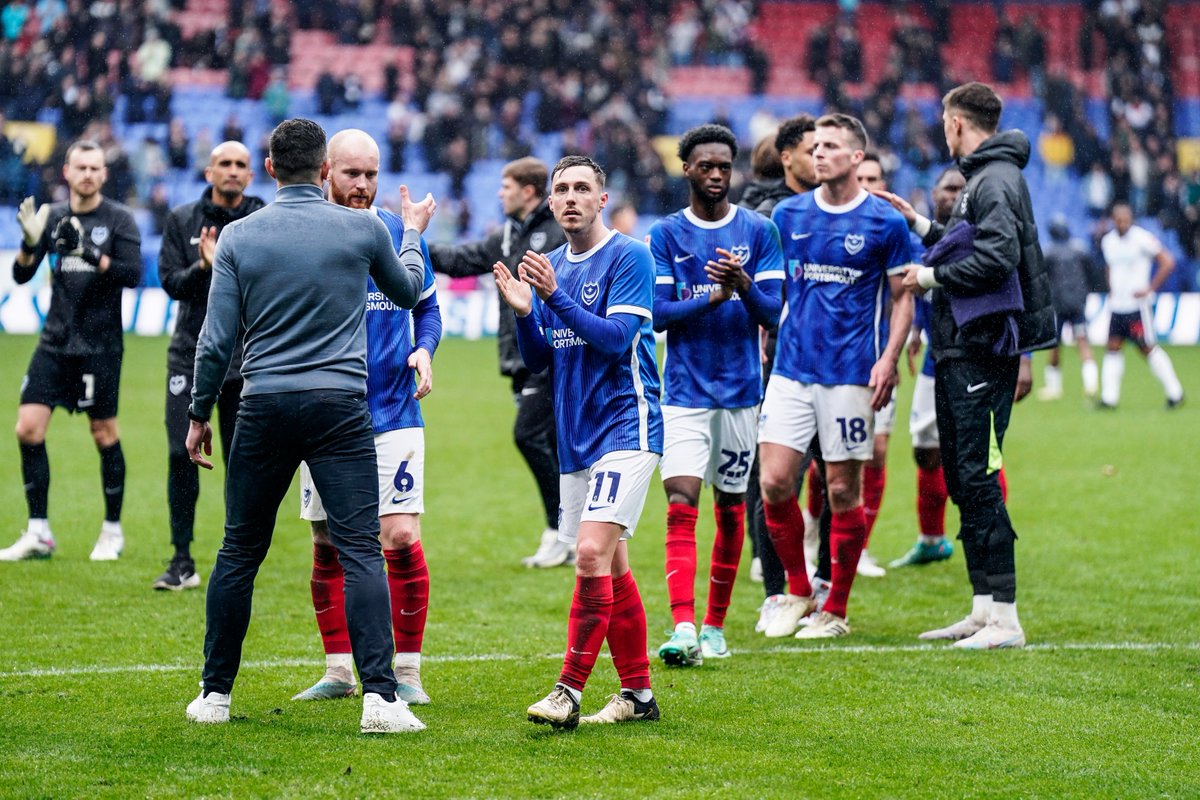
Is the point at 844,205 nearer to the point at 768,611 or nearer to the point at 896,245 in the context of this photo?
the point at 896,245

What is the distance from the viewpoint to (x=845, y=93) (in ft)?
112

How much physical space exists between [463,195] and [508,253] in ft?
71.3

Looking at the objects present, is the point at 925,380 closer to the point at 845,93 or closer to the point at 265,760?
the point at 265,760

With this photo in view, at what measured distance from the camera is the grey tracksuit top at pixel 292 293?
526 centimetres

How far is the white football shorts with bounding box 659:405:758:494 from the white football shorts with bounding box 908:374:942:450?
2682mm

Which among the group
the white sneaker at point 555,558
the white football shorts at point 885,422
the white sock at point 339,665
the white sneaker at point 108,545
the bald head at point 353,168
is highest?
the bald head at point 353,168

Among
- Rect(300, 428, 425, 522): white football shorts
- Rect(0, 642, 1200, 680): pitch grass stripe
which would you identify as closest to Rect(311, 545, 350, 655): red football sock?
Rect(300, 428, 425, 522): white football shorts

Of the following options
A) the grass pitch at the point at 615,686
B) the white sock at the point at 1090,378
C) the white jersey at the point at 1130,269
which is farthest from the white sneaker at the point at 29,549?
the white sock at the point at 1090,378

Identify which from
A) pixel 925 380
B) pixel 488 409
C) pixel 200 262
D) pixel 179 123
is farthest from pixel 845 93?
pixel 200 262

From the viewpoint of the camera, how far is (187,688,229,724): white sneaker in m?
5.50

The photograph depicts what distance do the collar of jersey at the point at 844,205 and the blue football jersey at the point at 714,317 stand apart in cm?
52

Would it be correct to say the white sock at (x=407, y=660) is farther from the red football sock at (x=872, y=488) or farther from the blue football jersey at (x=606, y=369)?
the red football sock at (x=872, y=488)

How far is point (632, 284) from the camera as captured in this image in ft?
18.6

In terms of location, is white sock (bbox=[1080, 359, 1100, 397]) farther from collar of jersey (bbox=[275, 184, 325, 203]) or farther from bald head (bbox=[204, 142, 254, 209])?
collar of jersey (bbox=[275, 184, 325, 203])
